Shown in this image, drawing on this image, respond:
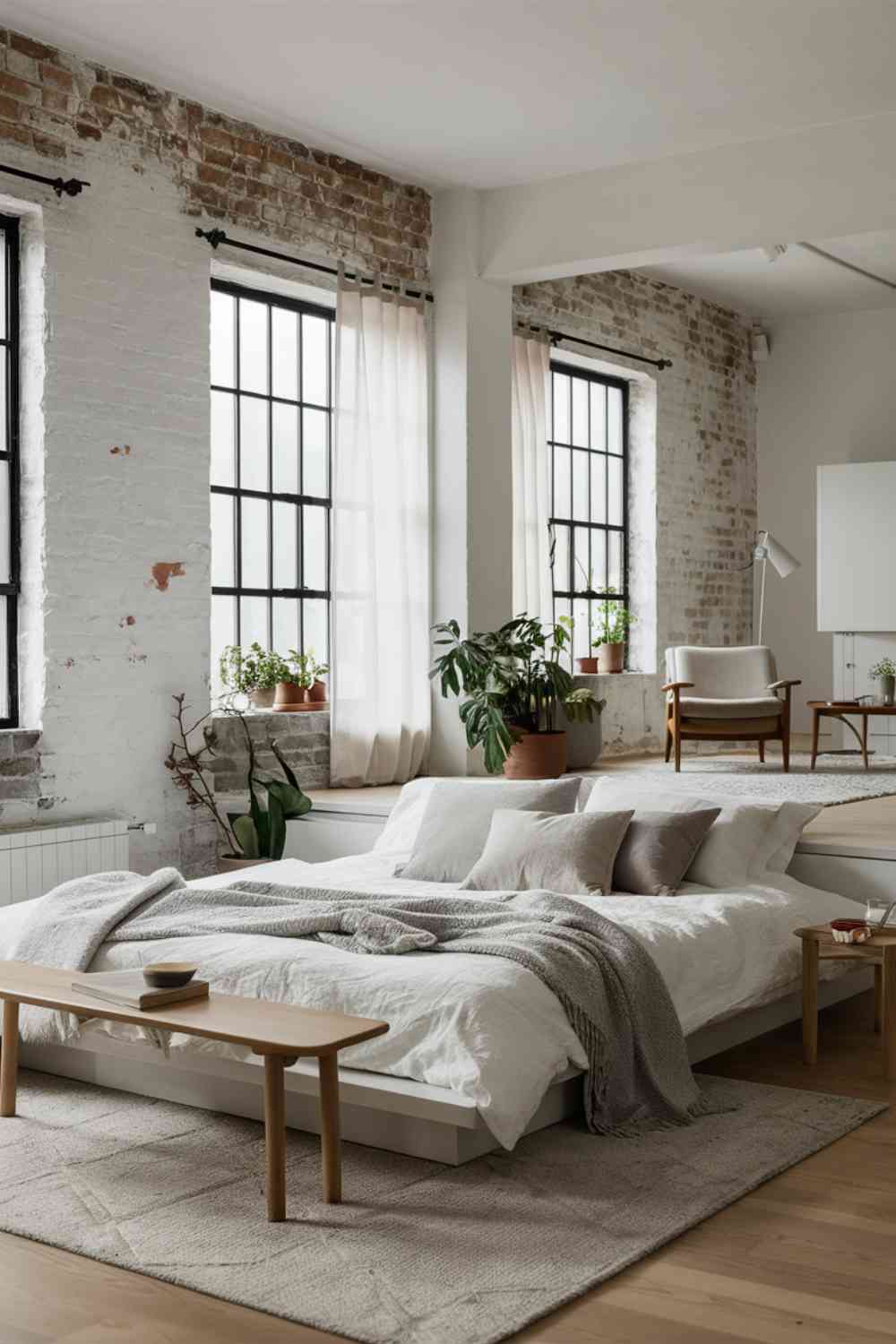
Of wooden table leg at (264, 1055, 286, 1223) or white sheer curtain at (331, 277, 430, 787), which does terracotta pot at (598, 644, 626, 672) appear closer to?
white sheer curtain at (331, 277, 430, 787)

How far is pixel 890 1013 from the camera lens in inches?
187

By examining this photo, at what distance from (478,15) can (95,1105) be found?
429 centimetres

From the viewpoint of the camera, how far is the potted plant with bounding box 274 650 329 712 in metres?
7.73

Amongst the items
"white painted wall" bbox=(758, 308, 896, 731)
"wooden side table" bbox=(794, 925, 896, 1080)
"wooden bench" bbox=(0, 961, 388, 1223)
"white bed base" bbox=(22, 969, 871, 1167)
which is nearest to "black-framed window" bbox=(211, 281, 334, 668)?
"white bed base" bbox=(22, 969, 871, 1167)

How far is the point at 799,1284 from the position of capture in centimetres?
313

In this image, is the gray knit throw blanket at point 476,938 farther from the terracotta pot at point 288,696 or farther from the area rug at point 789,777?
the terracotta pot at point 288,696

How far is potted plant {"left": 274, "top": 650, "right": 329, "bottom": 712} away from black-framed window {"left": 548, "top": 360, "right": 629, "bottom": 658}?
2405 millimetres

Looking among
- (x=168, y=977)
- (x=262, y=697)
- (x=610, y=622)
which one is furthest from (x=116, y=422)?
(x=610, y=622)

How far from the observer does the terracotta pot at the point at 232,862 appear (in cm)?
689

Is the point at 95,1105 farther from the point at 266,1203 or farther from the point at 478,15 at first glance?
the point at 478,15

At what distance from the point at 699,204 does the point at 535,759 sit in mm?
2911

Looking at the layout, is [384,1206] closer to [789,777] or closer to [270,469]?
[270,469]

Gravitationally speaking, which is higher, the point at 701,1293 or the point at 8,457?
the point at 8,457

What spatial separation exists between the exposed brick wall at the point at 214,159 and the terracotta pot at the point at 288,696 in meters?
2.22
